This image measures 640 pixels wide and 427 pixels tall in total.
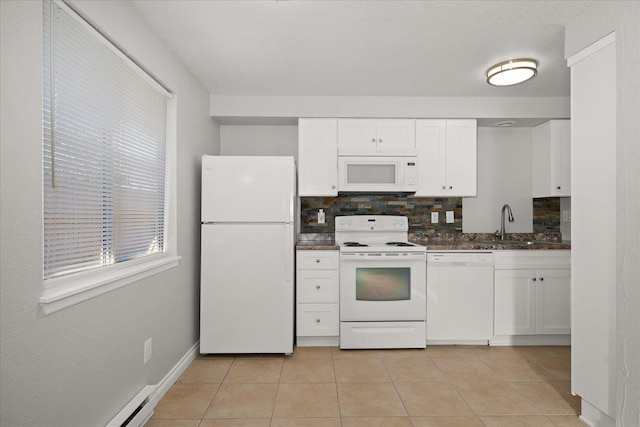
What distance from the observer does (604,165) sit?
187cm

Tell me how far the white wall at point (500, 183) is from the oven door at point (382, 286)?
1.12 m

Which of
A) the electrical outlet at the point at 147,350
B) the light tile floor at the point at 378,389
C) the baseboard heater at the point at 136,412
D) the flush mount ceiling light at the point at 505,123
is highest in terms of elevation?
the flush mount ceiling light at the point at 505,123

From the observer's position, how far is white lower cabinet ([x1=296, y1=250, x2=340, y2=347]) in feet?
10.5

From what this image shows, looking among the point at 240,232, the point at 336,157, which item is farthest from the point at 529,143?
the point at 240,232

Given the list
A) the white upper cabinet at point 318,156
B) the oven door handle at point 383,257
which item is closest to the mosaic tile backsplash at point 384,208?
the white upper cabinet at point 318,156

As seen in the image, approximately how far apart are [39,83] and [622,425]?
117 inches

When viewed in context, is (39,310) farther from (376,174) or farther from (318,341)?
(376,174)

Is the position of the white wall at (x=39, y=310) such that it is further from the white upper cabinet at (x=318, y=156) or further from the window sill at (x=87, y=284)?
the white upper cabinet at (x=318, y=156)

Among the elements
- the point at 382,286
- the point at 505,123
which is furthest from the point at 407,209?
the point at 505,123

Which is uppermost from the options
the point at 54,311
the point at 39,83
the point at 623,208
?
the point at 39,83

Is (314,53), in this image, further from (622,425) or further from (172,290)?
(622,425)

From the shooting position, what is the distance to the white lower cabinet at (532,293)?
3.18 meters

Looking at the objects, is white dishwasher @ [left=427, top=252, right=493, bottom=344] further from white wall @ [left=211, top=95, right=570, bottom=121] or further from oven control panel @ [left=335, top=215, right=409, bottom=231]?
white wall @ [left=211, top=95, right=570, bottom=121]

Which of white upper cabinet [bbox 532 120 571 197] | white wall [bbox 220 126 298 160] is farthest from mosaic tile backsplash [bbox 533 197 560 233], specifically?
white wall [bbox 220 126 298 160]
